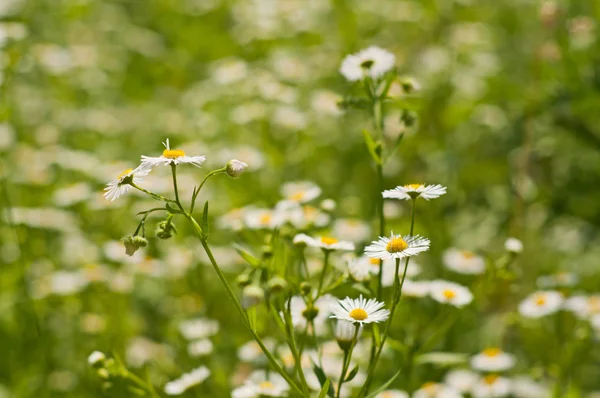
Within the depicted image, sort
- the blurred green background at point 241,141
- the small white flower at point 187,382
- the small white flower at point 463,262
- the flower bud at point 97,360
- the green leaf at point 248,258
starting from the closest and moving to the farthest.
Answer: the green leaf at point 248,258, the flower bud at point 97,360, the small white flower at point 187,382, the small white flower at point 463,262, the blurred green background at point 241,141

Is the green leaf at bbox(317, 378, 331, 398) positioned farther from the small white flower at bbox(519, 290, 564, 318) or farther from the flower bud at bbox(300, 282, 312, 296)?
the small white flower at bbox(519, 290, 564, 318)

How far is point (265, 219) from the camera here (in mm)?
2012

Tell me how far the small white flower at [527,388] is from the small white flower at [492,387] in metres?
0.08

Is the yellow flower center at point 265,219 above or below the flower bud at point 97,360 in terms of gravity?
above

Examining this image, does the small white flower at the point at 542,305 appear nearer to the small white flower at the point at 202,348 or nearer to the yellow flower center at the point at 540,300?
the yellow flower center at the point at 540,300

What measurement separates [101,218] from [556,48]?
2.03 m

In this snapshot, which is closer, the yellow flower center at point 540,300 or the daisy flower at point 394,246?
the daisy flower at point 394,246

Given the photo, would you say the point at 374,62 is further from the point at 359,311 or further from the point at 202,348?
the point at 202,348

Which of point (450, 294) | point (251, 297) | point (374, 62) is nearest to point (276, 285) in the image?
point (251, 297)

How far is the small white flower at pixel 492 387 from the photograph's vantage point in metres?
2.10

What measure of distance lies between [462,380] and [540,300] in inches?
13.1

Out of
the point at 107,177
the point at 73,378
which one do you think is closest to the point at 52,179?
the point at 107,177

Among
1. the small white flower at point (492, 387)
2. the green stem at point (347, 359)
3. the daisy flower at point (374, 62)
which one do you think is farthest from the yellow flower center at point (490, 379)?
the daisy flower at point (374, 62)

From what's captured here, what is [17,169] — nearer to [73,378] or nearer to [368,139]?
[73,378]
